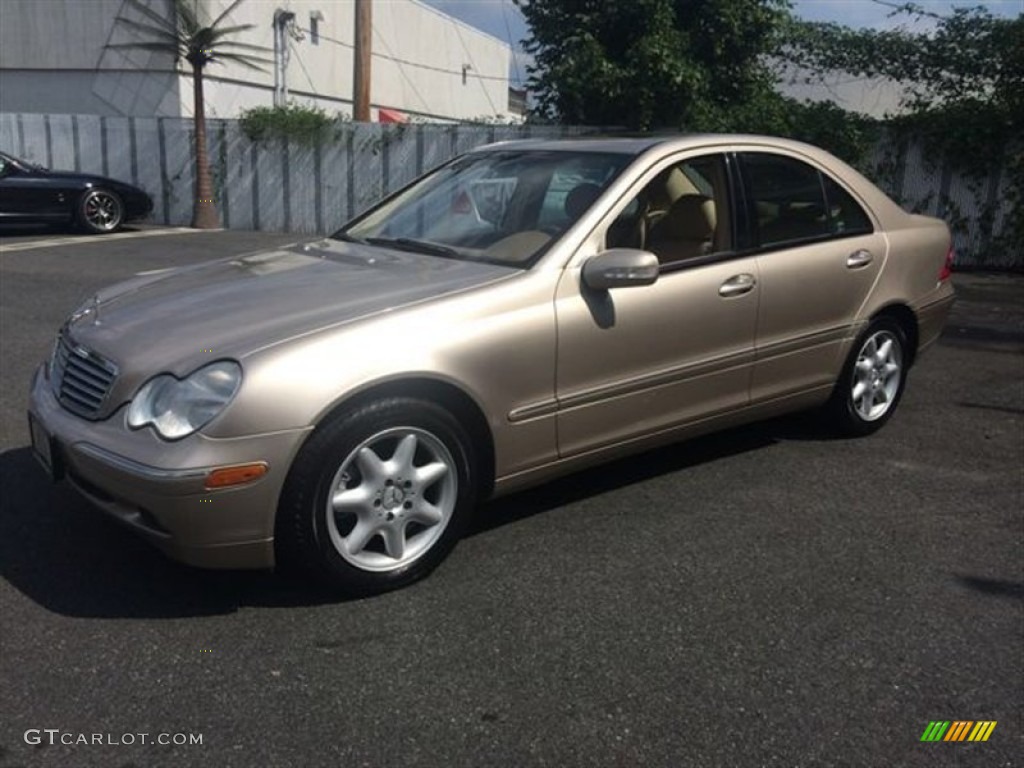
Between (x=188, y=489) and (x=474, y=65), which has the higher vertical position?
(x=474, y=65)

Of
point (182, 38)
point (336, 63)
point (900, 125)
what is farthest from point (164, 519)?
point (336, 63)

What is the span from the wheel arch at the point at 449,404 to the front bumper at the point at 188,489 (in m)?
0.21

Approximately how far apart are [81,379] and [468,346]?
52.7 inches

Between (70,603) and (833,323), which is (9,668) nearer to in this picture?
(70,603)

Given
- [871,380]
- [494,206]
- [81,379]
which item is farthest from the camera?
[871,380]

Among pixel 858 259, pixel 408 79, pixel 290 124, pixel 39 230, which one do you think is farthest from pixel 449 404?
pixel 408 79

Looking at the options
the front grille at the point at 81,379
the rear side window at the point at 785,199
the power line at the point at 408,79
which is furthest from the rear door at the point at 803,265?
the power line at the point at 408,79

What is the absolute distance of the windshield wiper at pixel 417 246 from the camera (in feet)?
13.3

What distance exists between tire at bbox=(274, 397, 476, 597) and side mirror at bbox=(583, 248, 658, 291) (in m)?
0.80

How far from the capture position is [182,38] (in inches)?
663

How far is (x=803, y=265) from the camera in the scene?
458cm

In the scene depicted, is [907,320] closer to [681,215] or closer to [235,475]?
[681,215]

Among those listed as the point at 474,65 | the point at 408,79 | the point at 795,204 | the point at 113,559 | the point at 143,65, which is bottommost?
the point at 113,559

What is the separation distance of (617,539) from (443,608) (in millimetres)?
884
